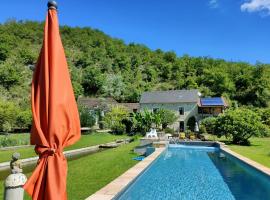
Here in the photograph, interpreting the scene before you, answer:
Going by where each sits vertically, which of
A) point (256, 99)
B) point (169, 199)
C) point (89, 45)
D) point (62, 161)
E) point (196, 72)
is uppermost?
point (89, 45)

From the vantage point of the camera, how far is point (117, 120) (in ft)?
129

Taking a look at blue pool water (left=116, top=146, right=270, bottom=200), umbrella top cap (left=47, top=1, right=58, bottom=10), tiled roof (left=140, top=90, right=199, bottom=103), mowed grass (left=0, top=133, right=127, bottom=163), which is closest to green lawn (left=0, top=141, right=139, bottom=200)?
blue pool water (left=116, top=146, right=270, bottom=200)

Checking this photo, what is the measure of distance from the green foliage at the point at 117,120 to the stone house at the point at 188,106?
610 cm

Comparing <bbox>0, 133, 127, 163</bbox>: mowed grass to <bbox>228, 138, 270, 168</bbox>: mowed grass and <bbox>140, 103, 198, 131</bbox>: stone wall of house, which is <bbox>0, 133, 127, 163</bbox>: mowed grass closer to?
<bbox>228, 138, 270, 168</bbox>: mowed grass

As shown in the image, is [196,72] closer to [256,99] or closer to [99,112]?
[256,99]

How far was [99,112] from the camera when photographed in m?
49.5

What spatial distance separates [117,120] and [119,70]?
40245mm

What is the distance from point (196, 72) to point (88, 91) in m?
26.7

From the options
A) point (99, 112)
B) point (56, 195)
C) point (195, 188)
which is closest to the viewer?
point (56, 195)

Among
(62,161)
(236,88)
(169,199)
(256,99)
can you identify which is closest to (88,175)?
(169,199)

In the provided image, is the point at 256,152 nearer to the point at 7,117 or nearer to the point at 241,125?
the point at 241,125

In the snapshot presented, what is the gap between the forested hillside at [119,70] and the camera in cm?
5528

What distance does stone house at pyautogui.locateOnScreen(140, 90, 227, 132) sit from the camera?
43.2 meters

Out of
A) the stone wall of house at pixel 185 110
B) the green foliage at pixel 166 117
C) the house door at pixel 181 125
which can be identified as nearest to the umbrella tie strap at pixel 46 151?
the green foliage at pixel 166 117
